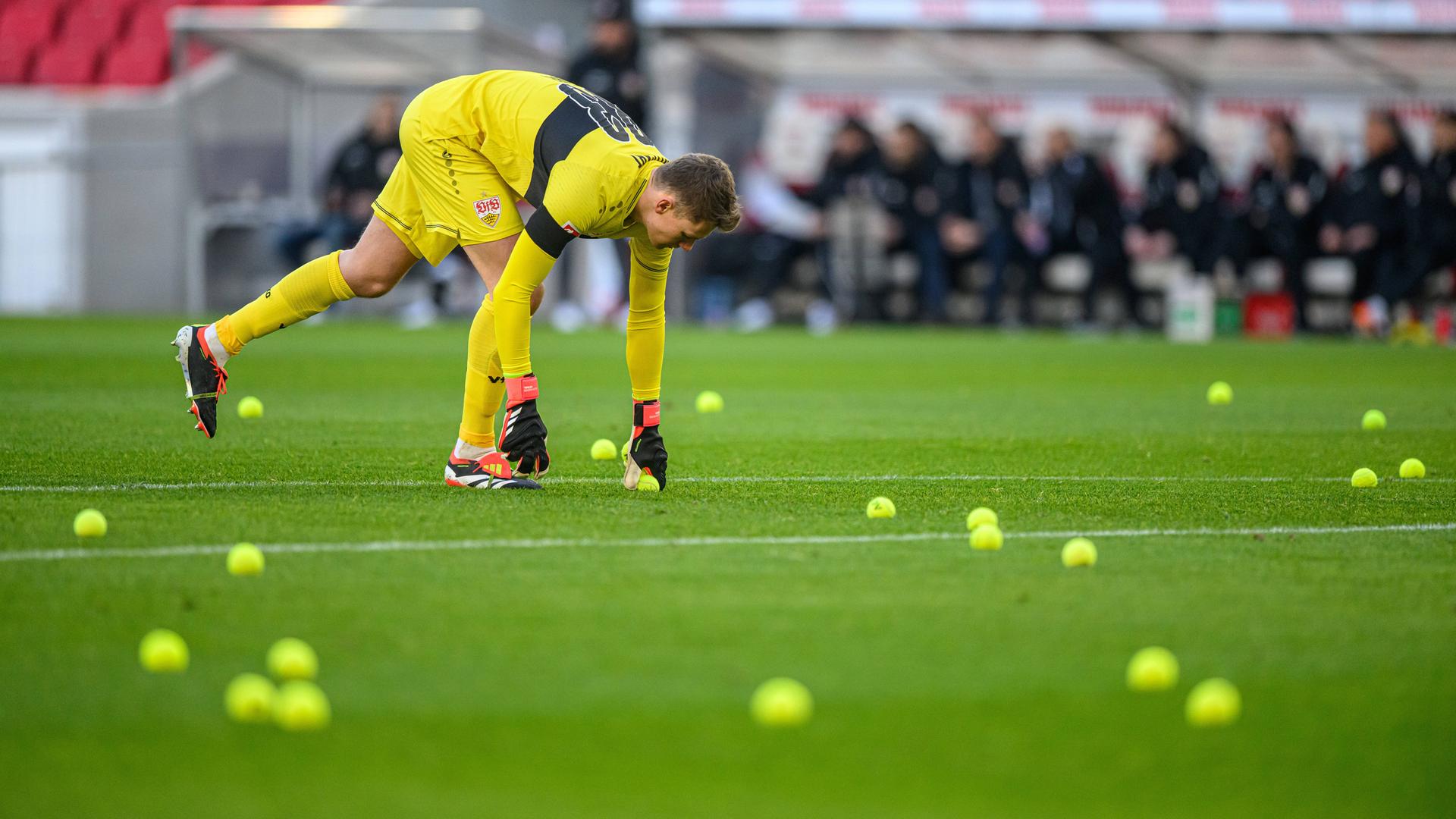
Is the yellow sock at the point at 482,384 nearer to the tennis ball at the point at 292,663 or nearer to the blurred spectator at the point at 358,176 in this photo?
the tennis ball at the point at 292,663

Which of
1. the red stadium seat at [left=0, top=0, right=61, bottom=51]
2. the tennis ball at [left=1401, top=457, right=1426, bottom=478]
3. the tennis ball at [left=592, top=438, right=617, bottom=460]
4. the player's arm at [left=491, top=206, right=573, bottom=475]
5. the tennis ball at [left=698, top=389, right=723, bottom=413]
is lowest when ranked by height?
the tennis ball at [left=698, top=389, right=723, bottom=413]

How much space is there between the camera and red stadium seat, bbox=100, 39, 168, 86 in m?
25.7

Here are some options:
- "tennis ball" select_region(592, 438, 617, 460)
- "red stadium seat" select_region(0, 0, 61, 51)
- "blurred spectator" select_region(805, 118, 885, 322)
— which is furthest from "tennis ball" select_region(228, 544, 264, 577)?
"red stadium seat" select_region(0, 0, 61, 51)

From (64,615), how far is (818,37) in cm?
1831

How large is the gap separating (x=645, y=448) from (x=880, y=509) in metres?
0.96

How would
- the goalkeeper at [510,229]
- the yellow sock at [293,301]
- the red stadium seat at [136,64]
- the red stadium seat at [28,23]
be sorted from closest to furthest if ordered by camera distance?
the goalkeeper at [510,229], the yellow sock at [293,301], the red stadium seat at [136,64], the red stadium seat at [28,23]

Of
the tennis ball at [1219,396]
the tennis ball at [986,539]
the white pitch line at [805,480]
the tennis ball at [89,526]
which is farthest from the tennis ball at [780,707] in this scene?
the tennis ball at [1219,396]

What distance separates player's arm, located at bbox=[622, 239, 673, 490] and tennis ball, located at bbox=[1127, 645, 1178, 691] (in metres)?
2.82

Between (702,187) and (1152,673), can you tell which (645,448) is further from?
(1152,673)

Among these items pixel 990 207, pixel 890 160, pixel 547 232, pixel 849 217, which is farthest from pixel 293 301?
pixel 849 217

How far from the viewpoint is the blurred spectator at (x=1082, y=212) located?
66.2 ft

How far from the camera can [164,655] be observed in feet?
11.3

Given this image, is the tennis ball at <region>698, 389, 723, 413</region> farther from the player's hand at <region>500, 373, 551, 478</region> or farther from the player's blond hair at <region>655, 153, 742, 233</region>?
the player's blond hair at <region>655, 153, 742, 233</region>

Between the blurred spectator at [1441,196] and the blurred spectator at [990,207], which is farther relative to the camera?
the blurred spectator at [990,207]
